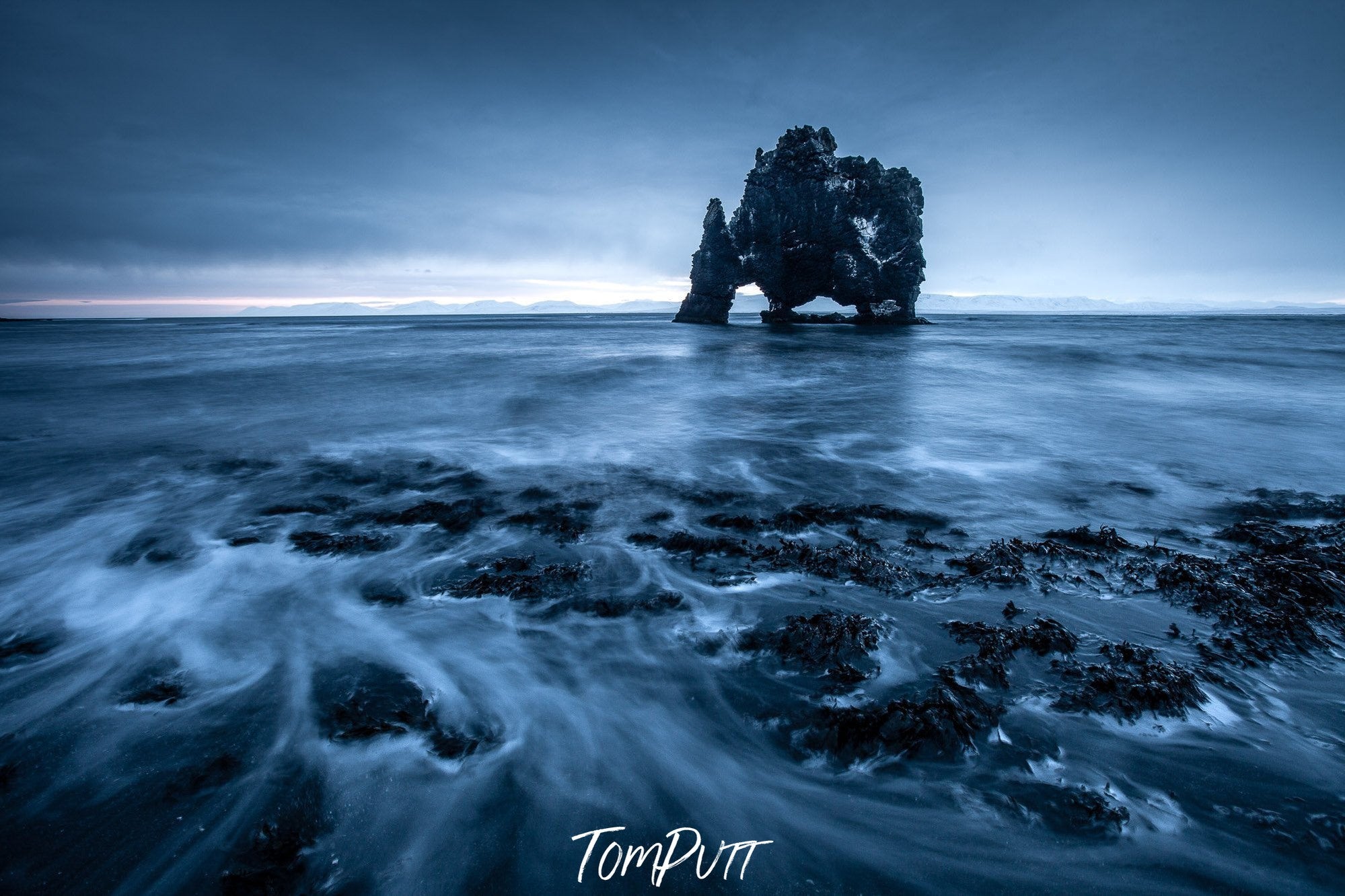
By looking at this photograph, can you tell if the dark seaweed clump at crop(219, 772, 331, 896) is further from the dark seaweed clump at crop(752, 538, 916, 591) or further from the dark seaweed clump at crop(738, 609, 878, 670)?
the dark seaweed clump at crop(752, 538, 916, 591)

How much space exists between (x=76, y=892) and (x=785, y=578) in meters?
4.61

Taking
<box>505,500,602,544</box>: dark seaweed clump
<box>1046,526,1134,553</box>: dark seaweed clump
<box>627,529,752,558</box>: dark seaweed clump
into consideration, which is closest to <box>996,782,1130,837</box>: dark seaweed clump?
<box>627,529,752,558</box>: dark seaweed clump

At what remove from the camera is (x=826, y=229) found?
4928 centimetres

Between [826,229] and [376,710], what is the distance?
53.3 meters

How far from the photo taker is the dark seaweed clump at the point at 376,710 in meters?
3.30

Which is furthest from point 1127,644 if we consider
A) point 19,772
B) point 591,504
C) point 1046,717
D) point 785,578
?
point 19,772

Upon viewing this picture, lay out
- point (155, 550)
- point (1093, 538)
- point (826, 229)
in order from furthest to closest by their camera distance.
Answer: point (826, 229) → point (155, 550) → point (1093, 538)

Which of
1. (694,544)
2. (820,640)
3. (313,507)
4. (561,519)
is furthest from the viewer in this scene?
(313,507)

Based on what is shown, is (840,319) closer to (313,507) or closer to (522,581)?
(313,507)

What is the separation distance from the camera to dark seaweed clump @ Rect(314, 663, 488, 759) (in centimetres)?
330

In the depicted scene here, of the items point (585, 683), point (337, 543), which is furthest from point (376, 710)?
point (337, 543)

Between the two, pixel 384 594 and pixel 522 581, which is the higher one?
pixel 522 581

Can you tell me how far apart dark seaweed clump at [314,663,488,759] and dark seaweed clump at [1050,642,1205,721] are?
12.3 feet

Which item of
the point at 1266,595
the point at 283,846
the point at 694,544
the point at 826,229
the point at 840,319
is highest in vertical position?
the point at 826,229
